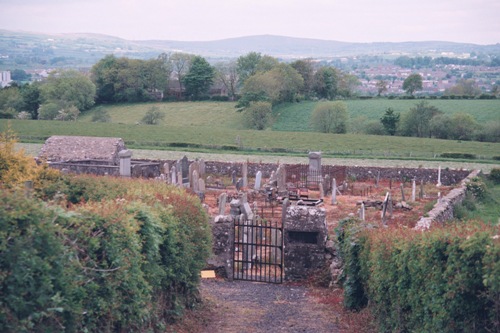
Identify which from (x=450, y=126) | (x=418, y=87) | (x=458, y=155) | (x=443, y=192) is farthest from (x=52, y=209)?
(x=418, y=87)

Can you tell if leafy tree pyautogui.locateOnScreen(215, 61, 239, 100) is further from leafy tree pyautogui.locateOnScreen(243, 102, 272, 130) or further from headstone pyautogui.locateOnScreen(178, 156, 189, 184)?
headstone pyautogui.locateOnScreen(178, 156, 189, 184)

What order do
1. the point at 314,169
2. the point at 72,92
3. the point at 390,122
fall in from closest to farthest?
the point at 314,169 → the point at 390,122 → the point at 72,92

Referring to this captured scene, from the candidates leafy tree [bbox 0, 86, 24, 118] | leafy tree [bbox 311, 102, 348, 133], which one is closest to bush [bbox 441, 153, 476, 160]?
leafy tree [bbox 311, 102, 348, 133]

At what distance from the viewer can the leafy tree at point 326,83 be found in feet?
346

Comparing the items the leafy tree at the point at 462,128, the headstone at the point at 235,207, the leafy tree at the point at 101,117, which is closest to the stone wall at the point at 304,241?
the headstone at the point at 235,207

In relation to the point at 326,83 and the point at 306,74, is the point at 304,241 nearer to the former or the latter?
the point at 326,83

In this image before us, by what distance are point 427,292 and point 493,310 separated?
159 cm

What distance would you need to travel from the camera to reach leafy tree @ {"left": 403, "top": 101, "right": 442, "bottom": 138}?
250 ft

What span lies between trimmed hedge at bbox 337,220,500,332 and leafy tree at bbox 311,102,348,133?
2644 inches

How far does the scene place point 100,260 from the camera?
1011 cm

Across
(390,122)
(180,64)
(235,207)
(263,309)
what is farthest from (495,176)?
(180,64)

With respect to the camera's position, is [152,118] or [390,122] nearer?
[390,122]

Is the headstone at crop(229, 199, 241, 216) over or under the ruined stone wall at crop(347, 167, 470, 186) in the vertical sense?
over

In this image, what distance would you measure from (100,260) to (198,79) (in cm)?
9510
